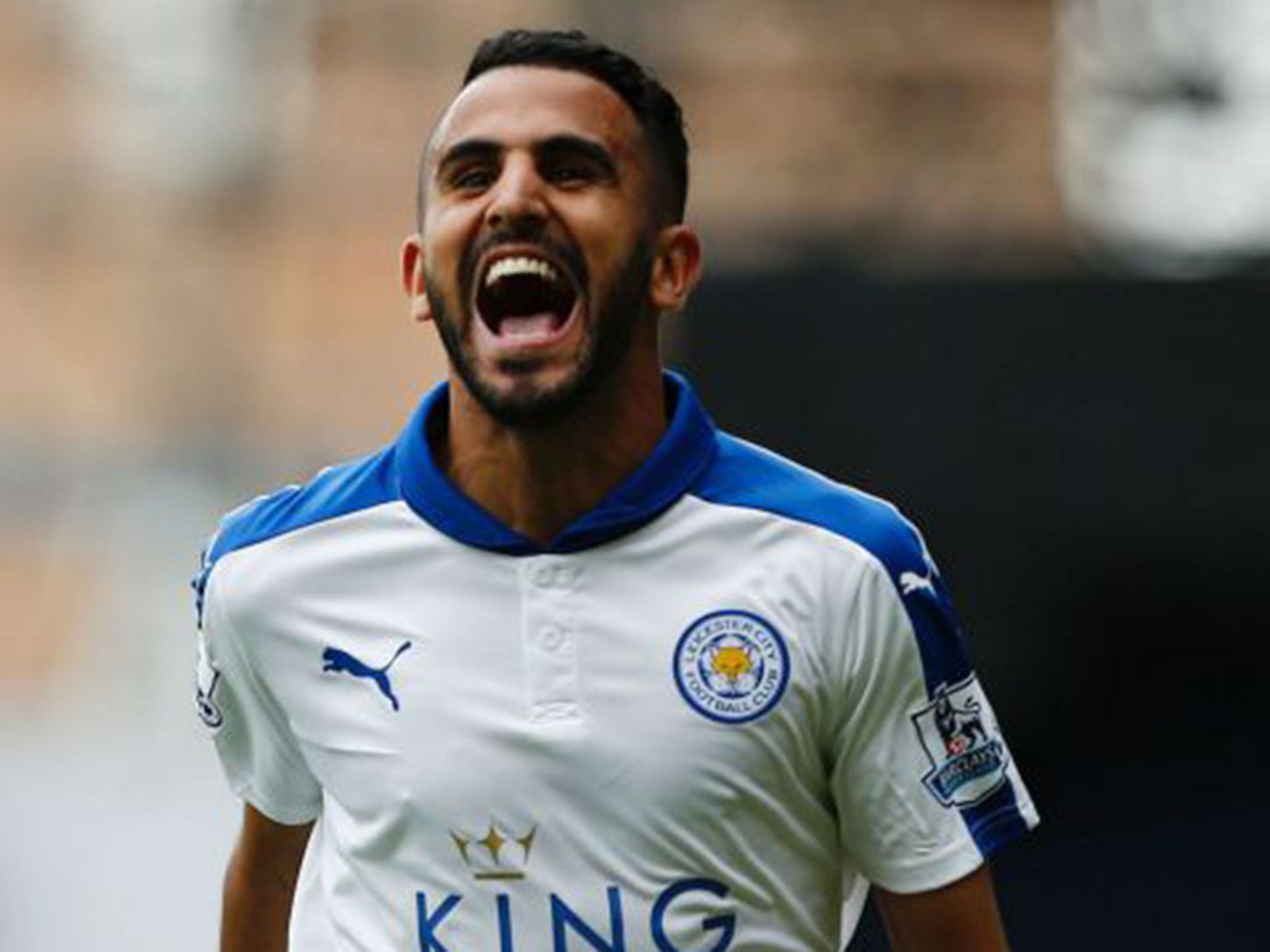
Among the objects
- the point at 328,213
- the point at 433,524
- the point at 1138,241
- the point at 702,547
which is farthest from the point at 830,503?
the point at 328,213

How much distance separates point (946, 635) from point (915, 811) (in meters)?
0.18

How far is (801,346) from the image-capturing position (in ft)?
22.6

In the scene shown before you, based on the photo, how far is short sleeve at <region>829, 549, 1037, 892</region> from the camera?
3.29m

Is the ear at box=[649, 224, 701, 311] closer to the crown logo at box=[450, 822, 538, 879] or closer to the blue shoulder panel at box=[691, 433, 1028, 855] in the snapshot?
the blue shoulder panel at box=[691, 433, 1028, 855]

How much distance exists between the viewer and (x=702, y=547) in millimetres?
3373

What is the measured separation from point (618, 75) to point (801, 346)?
345 cm

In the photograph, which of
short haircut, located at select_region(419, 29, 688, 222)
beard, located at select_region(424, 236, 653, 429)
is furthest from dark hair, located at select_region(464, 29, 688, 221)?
beard, located at select_region(424, 236, 653, 429)

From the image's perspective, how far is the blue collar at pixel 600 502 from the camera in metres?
3.37

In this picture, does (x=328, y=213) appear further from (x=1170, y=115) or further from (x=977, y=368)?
(x=977, y=368)

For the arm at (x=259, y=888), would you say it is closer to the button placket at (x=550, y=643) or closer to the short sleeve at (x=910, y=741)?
the button placket at (x=550, y=643)

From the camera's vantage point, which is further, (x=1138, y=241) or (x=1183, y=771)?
(x=1138, y=241)

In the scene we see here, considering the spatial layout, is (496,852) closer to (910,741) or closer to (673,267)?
(910,741)

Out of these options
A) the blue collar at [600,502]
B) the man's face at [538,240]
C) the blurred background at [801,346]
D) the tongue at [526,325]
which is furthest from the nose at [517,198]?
the blurred background at [801,346]

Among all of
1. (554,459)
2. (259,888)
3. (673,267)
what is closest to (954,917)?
(554,459)
